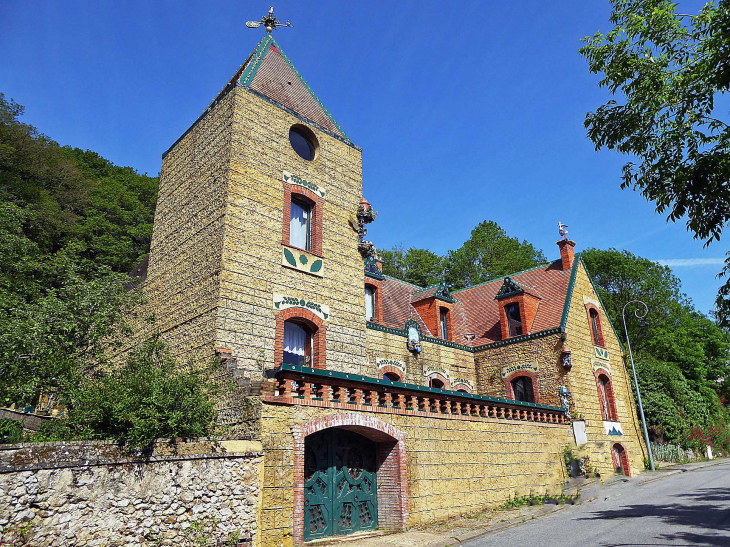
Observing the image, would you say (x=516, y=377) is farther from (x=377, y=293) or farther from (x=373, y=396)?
(x=373, y=396)

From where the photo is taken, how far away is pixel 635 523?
10.5 meters

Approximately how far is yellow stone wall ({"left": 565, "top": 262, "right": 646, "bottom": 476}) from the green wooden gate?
33.5ft

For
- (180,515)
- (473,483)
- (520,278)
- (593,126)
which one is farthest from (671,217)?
(520,278)

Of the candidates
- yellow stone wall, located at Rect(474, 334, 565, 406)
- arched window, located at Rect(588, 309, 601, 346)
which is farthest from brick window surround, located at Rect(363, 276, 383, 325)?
arched window, located at Rect(588, 309, 601, 346)

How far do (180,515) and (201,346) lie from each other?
4634 millimetres

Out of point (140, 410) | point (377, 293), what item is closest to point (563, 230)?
point (377, 293)

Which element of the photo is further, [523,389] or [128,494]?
[523,389]

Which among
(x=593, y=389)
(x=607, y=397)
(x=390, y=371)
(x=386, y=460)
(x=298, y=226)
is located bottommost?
(x=386, y=460)

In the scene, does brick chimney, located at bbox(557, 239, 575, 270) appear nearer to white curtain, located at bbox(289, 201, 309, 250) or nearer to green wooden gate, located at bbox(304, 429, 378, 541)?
white curtain, located at bbox(289, 201, 309, 250)

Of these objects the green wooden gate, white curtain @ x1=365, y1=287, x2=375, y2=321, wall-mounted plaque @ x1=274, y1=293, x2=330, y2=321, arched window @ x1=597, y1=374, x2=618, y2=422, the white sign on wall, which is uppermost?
white curtain @ x1=365, y1=287, x2=375, y2=321

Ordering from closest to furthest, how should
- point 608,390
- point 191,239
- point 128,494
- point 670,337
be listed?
point 128,494 → point 191,239 → point 608,390 → point 670,337

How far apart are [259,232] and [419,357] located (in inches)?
336

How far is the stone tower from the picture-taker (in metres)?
12.1

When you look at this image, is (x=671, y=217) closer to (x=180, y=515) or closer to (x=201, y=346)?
(x=180, y=515)
